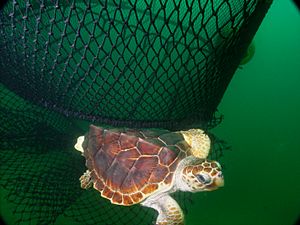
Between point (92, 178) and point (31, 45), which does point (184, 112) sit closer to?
point (92, 178)

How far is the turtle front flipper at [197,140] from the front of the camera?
66.2 inches

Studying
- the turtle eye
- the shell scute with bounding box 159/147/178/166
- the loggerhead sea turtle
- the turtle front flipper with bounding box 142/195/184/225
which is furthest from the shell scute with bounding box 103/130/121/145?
the turtle eye

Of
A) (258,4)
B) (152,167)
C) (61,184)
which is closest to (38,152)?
(61,184)

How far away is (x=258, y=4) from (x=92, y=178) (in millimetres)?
1250

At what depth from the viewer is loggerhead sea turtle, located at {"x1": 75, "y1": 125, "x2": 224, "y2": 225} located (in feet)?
4.75

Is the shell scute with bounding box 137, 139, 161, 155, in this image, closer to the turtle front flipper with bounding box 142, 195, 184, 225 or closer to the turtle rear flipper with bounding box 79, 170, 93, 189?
the turtle front flipper with bounding box 142, 195, 184, 225

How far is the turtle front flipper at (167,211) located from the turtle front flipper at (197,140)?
33 centimetres

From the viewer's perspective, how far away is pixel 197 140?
66.4 inches

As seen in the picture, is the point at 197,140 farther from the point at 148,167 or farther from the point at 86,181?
the point at 86,181

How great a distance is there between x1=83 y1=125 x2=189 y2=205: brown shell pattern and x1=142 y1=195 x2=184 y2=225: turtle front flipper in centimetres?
15

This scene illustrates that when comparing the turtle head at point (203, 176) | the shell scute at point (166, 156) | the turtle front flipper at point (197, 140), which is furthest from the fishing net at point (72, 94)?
the turtle head at point (203, 176)

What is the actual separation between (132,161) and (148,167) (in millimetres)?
96

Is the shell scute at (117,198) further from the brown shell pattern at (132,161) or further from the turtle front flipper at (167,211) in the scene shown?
the turtle front flipper at (167,211)

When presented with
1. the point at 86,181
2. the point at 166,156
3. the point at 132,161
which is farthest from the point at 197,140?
the point at 86,181
